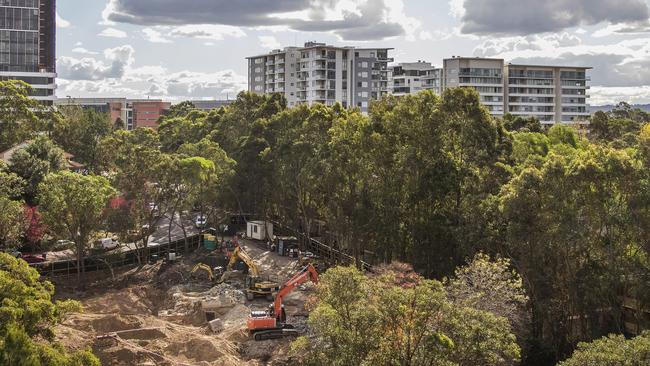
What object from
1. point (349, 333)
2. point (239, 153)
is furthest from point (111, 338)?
point (239, 153)

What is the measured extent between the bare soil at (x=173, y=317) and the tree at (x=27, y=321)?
924cm

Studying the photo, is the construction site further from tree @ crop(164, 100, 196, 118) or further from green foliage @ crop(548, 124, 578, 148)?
tree @ crop(164, 100, 196, 118)

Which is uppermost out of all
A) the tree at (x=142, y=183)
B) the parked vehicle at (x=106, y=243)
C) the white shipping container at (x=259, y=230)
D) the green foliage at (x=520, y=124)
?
the green foliage at (x=520, y=124)

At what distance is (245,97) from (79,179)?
21.9 meters

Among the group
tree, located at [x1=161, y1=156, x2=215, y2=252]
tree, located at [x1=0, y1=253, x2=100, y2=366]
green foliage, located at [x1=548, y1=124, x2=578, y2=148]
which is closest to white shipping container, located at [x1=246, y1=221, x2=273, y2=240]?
tree, located at [x1=161, y1=156, x2=215, y2=252]

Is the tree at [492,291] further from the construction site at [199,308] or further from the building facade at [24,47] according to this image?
the building facade at [24,47]

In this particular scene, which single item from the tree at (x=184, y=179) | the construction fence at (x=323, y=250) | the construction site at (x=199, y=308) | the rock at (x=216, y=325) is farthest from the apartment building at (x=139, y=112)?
the rock at (x=216, y=325)

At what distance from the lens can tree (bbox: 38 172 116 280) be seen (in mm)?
40562

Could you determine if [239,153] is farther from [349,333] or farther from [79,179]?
[349,333]

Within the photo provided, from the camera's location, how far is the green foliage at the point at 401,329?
19578mm

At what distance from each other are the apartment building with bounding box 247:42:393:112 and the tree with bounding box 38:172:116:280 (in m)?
58.4

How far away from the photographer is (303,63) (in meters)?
99.8

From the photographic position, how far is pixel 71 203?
4056 cm

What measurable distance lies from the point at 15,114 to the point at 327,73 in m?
55.4
